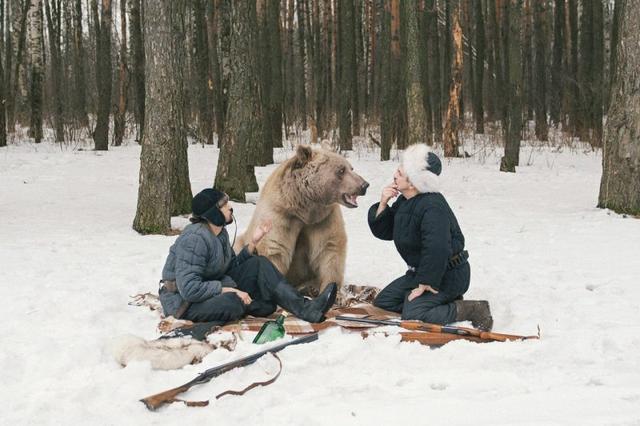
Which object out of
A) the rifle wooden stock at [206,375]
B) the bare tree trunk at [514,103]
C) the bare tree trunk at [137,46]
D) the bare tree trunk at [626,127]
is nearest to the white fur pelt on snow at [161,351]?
the rifle wooden stock at [206,375]

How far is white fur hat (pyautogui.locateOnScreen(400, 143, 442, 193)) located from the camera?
15.8 ft

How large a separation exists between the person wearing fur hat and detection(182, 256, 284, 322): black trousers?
0.88 meters

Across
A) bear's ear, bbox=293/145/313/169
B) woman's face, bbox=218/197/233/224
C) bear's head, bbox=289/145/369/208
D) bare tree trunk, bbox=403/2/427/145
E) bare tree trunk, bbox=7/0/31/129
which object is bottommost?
woman's face, bbox=218/197/233/224

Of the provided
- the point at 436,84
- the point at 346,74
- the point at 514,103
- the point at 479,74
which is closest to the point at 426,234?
the point at 514,103

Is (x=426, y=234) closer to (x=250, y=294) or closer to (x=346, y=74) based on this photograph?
(x=250, y=294)

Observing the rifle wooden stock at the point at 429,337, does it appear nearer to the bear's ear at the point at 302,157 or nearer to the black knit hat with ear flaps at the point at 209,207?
the black knit hat with ear flaps at the point at 209,207

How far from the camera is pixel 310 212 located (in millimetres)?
5504

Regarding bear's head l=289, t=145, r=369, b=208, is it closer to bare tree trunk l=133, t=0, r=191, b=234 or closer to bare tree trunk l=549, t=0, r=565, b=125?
bare tree trunk l=133, t=0, r=191, b=234

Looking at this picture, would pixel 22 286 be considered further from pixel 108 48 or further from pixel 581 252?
pixel 108 48

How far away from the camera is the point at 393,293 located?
5.08m

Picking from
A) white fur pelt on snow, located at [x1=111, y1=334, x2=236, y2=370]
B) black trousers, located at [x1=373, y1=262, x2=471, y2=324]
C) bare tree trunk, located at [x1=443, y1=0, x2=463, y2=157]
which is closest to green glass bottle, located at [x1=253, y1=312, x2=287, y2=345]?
white fur pelt on snow, located at [x1=111, y1=334, x2=236, y2=370]

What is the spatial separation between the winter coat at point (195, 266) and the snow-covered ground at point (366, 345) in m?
0.33

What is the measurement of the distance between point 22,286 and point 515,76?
1247 cm

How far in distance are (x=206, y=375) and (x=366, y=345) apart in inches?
41.8
